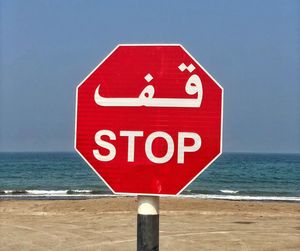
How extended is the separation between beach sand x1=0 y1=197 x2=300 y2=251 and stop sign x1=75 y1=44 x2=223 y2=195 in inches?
370

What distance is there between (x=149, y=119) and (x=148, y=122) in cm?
1

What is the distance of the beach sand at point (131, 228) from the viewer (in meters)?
12.1

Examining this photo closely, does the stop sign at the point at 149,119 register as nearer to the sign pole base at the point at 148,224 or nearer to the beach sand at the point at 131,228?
the sign pole base at the point at 148,224

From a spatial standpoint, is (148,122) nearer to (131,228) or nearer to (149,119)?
(149,119)

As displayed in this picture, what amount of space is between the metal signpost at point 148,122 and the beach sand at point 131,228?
370 inches

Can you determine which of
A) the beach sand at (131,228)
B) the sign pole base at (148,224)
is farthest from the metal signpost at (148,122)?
the beach sand at (131,228)

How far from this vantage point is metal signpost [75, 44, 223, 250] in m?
2.35

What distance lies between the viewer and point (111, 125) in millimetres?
2414

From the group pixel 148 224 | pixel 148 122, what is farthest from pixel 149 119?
pixel 148 224

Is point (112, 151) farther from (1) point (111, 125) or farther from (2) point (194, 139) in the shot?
(2) point (194, 139)

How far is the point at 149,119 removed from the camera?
2.38m

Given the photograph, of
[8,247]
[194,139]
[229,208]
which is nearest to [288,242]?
[8,247]

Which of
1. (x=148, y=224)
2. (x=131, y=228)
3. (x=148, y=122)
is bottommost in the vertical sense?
(x=148, y=224)

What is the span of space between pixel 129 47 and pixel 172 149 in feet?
1.67
